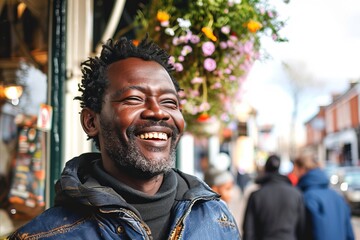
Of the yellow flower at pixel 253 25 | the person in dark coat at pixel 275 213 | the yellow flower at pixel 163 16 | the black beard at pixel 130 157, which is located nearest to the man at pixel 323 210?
the person in dark coat at pixel 275 213

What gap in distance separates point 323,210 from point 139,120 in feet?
11.5

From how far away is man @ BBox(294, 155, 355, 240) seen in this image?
4699 mm

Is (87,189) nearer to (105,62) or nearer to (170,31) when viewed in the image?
(105,62)

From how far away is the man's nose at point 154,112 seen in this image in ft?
5.64

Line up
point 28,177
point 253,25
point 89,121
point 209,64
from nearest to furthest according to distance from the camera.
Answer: point 89,121 < point 253,25 < point 209,64 < point 28,177

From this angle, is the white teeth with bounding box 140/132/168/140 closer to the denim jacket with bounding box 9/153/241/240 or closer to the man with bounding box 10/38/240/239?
the man with bounding box 10/38/240/239

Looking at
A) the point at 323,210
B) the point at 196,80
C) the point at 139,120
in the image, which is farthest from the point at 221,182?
the point at 139,120

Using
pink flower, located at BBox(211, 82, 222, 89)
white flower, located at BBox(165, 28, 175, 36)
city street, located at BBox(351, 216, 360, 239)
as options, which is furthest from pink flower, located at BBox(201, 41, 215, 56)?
city street, located at BBox(351, 216, 360, 239)

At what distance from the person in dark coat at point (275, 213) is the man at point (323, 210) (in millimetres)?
92

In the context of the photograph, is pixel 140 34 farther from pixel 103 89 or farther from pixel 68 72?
pixel 103 89

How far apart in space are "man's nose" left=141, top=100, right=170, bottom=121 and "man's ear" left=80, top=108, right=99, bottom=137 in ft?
0.71

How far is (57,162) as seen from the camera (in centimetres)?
372

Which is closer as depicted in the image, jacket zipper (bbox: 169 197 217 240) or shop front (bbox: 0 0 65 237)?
jacket zipper (bbox: 169 197 217 240)

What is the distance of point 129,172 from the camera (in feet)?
5.68
